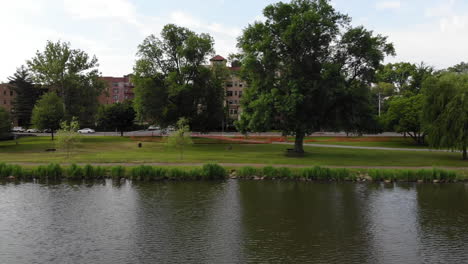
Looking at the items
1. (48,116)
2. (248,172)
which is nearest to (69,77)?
(48,116)

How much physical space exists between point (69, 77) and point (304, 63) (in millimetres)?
50654

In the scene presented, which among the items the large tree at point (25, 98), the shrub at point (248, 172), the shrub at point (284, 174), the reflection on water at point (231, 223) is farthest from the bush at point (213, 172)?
the large tree at point (25, 98)

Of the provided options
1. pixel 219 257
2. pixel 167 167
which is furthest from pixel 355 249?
pixel 167 167

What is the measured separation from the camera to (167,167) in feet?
119

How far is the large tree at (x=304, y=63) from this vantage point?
45.2 metres

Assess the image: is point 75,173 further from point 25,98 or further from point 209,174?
point 25,98

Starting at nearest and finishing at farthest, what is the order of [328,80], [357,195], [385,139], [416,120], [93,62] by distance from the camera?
1. [357,195]
2. [328,80]
3. [416,120]
4. [385,139]
5. [93,62]

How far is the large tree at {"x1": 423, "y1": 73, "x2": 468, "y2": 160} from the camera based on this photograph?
44.2 meters

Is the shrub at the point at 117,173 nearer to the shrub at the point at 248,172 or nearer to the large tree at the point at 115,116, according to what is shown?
the shrub at the point at 248,172

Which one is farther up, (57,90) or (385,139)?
(57,90)

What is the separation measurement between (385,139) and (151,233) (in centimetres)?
6714

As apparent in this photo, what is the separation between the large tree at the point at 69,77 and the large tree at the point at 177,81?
1759 centimetres

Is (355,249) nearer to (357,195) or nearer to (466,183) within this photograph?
(357,195)

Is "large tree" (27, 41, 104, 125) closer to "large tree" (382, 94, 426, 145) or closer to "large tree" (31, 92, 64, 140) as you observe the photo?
"large tree" (31, 92, 64, 140)
